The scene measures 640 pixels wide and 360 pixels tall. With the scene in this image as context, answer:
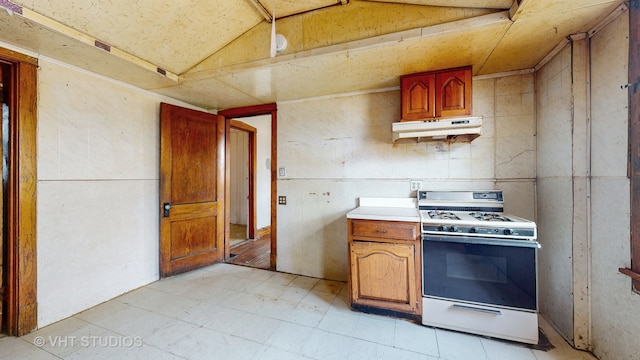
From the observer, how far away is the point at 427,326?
1910 mm

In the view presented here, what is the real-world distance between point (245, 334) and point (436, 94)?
102 inches

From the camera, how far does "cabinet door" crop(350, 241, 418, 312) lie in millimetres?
1949

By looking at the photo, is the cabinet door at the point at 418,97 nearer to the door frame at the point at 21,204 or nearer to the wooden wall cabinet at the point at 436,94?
the wooden wall cabinet at the point at 436,94

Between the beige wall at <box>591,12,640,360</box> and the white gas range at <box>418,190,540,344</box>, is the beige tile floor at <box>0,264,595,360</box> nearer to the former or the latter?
the white gas range at <box>418,190,540,344</box>

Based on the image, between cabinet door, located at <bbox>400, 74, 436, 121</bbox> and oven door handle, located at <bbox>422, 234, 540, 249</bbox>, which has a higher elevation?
cabinet door, located at <bbox>400, 74, 436, 121</bbox>

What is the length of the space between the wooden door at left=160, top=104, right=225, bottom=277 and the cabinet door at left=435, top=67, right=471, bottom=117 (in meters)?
2.79

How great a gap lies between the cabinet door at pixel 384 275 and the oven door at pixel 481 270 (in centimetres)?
13

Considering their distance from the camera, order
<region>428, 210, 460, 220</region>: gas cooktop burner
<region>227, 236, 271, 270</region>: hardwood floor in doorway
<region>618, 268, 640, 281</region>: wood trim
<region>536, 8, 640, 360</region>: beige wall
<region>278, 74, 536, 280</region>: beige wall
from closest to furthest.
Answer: <region>618, 268, 640, 281</region>: wood trim → <region>536, 8, 640, 360</region>: beige wall → <region>428, 210, 460, 220</region>: gas cooktop burner → <region>278, 74, 536, 280</region>: beige wall → <region>227, 236, 271, 270</region>: hardwood floor in doorway

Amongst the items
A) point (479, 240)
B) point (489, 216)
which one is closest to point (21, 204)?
point (479, 240)

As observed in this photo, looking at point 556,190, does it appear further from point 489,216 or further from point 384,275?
point 384,275

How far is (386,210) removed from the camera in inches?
92.4

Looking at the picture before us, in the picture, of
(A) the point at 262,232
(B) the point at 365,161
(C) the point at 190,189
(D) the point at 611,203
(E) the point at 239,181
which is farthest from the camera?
(E) the point at 239,181

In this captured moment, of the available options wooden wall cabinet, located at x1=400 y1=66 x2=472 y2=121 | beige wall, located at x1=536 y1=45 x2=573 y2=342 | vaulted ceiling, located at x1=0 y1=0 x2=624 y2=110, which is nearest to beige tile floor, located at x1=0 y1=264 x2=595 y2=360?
beige wall, located at x1=536 y1=45 x2=573 y2=342

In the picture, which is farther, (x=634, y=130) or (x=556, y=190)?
(x=556, y=190)
